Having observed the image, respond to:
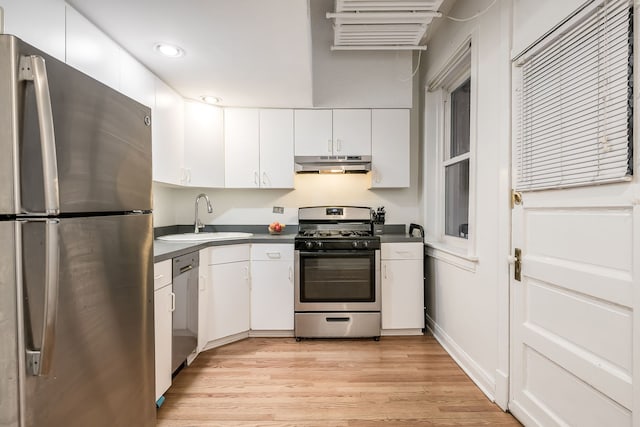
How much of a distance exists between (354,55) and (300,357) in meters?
2.75

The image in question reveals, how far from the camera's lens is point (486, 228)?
187cm

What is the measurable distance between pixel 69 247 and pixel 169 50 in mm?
1496

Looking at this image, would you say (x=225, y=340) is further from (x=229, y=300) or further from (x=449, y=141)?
(x=449, y=141)

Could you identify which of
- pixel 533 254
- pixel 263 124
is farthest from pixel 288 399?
pixel 263 124

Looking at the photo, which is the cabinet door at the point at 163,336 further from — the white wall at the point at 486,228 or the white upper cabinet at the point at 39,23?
the white wall at the point at 486,228

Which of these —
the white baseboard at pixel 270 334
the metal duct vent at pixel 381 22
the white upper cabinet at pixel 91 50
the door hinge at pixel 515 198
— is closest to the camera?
Answer: the white upper cabinet at pixel 91 50

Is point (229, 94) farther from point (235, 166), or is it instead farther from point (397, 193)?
point (397, 193)

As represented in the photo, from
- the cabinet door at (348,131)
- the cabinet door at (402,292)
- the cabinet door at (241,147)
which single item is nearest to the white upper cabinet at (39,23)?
the cabinet door at (241,147)

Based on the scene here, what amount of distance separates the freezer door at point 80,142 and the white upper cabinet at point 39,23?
0.48 m

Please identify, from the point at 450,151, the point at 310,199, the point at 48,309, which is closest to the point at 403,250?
the point at 450,151

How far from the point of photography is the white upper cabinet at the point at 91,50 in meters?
1.38

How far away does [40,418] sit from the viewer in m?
0.74

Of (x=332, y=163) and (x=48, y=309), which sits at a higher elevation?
(x=332, y=163)

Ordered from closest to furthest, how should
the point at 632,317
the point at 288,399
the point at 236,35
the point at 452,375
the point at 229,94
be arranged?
the point at 632,317
the point at 236,35
the point at 288,399
the point at 452,375
the point at 229,94
